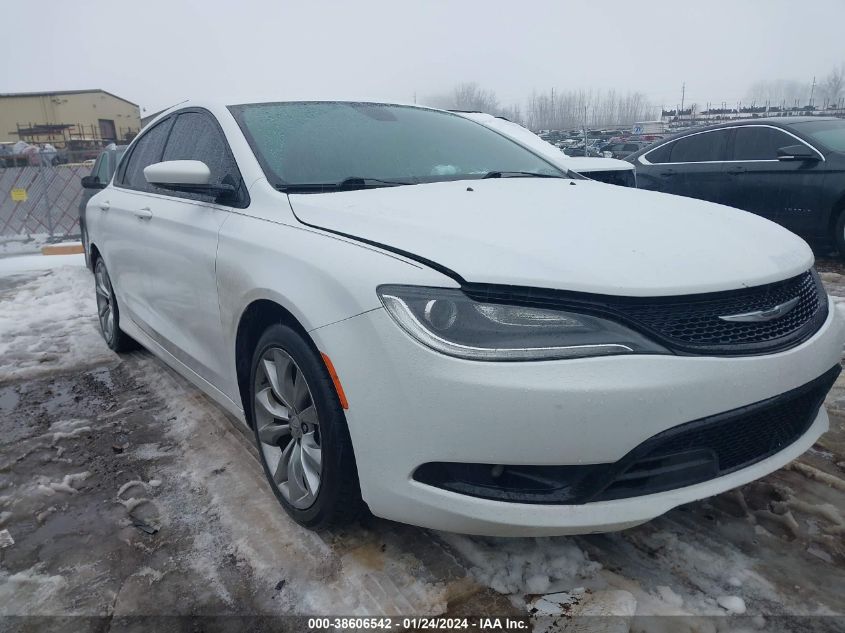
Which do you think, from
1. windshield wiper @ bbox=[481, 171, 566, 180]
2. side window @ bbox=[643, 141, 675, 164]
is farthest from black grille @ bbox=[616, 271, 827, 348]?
side window @ bbox=[643, 141, 675, 164]

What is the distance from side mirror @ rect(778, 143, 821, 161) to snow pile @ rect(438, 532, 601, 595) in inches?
225

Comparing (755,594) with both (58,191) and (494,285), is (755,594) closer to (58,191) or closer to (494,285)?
(494,285)

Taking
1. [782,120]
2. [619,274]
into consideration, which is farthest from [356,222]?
[782,120]

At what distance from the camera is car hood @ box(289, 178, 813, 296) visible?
66.8 inches

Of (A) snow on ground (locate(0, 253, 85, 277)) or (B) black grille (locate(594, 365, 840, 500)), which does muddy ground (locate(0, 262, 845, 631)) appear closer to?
(B) black grille (locate(594, 365, 840, 500))

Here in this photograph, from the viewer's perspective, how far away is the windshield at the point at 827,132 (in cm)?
630

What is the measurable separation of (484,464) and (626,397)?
0.41m

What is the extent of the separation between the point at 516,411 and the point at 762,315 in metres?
0.81

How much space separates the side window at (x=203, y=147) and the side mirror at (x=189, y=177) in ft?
0.19

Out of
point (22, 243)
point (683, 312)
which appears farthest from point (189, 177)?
point (22, 243)

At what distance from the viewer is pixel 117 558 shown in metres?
2.21

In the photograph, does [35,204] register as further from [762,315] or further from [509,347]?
[762,315]

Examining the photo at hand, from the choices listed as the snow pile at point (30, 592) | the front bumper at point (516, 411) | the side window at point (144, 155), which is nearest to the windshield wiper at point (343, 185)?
the front bumper at point (516, 411)

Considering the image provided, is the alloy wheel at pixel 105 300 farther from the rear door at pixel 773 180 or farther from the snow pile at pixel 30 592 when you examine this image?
the rear door at pixel 773 180
